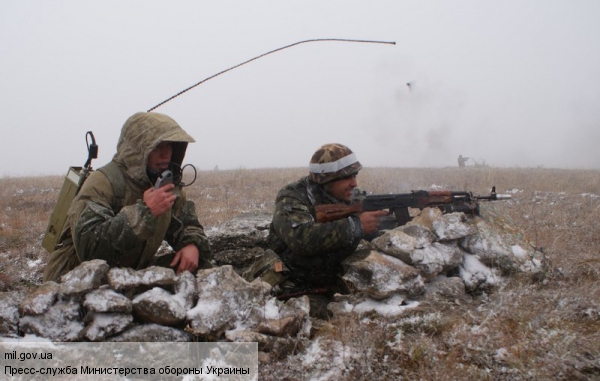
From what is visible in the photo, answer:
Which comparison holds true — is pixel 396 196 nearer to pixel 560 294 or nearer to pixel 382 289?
pixel 382 289

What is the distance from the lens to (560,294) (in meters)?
3.32

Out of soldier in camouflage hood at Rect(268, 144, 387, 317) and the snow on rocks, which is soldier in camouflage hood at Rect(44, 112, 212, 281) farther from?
soldier in camouflage hood at Rect(268, 144, 387, 317)

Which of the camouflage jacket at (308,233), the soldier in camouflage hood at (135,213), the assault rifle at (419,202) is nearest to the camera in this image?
the soldier in camouflage hood at (135,213)

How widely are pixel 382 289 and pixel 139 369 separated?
6.23 ft

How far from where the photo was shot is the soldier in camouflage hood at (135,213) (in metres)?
3.22

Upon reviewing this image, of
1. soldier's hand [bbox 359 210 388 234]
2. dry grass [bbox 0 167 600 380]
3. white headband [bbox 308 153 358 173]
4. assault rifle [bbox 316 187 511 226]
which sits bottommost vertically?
dry grass [bbox 0 167 600 380]

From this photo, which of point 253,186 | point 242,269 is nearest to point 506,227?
point 242,269

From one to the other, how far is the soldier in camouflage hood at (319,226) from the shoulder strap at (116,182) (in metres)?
1.50

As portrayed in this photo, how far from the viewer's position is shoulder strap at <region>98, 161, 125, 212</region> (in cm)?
365

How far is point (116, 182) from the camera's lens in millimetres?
3666

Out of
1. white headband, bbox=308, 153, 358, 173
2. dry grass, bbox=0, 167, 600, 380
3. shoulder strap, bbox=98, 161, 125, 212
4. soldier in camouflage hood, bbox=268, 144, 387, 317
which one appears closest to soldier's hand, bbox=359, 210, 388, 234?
soldier in camouflage hood, bbox=268, 144, 387, 317

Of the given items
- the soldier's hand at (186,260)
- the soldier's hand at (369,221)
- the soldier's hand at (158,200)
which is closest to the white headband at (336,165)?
the soldier's hand at (369,221)

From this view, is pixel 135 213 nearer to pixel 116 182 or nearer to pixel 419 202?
pixel 116 182

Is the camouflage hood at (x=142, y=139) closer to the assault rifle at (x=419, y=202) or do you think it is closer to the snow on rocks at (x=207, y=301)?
the snow on rocks at (x=207, y=301)
